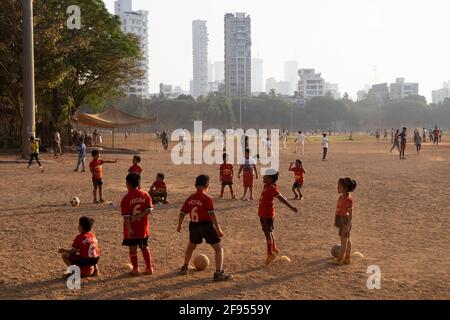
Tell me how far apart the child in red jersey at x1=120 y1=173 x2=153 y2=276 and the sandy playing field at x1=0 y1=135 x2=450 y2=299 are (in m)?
0.48

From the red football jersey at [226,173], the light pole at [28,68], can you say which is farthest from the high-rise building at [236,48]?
the red football jersey at [226,173]

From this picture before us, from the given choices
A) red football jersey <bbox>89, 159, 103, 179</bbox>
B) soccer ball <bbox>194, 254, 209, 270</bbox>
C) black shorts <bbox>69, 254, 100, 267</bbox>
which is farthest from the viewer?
red football jersey <bbox>89, 159, 103, 179</bbox>

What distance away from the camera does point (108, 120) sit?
44.5 meters

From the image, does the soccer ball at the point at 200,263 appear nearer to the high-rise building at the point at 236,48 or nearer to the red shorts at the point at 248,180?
the red shorts at the point at 248,180

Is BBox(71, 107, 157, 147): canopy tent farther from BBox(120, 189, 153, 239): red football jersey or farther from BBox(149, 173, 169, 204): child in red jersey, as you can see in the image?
BBox(120, 189, 153, 239): red football jersey

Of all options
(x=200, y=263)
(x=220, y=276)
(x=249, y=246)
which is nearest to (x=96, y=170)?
(x=249, y=246)

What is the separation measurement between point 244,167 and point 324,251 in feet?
20.3

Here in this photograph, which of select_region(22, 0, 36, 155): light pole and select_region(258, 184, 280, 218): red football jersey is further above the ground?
select_region(22, 0, 36, 155): light pole

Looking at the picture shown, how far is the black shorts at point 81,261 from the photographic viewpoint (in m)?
7.44

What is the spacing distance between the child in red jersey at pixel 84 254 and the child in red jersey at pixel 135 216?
508 mm

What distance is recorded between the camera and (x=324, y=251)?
9133mm

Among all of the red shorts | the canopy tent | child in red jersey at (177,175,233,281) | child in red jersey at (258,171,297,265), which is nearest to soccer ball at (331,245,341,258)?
child in red jersey at (258,171,297,265)

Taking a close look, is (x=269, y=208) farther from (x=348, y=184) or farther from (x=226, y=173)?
(x=226, y=173)

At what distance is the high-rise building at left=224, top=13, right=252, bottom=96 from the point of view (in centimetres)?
19488
